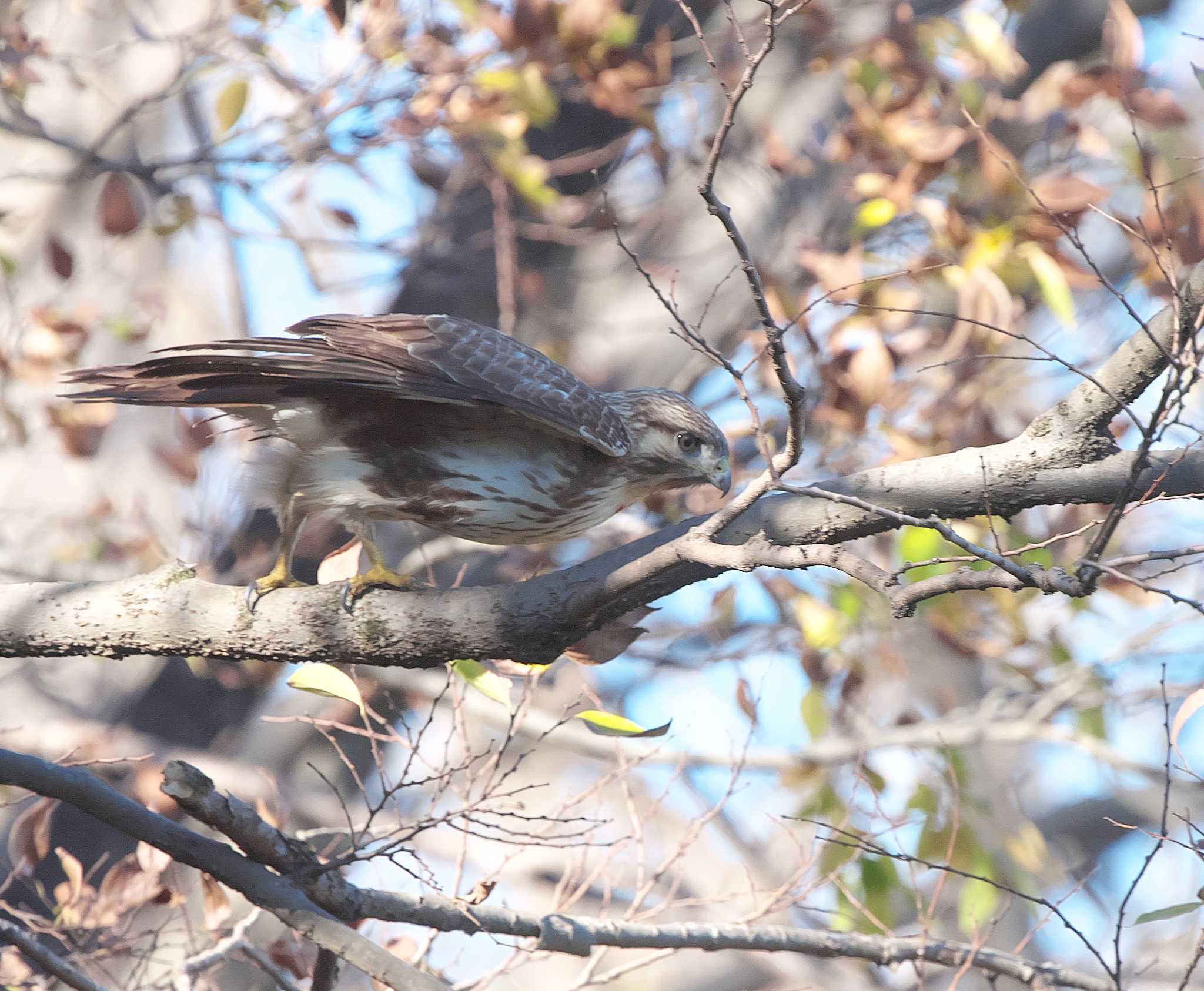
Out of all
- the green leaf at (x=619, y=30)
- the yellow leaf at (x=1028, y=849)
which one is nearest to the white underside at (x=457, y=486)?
the green leaf at (x=619, y=30)

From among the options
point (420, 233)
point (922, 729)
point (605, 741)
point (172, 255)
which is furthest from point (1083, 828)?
point (172, 255)

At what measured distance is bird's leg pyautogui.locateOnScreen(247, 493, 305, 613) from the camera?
116 inches

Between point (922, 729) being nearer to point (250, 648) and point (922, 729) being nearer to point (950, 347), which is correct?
point (950, 347)

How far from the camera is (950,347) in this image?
475cm

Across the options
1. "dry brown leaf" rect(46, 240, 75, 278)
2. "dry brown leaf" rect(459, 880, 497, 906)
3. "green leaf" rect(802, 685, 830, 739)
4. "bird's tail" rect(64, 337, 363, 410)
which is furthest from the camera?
"dry brown leaf" rect(46, 240, 75, 278)

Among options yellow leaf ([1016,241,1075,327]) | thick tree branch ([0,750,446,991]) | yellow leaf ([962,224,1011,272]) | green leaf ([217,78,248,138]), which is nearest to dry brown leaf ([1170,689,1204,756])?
thick tree branch ([0,750,446,991])

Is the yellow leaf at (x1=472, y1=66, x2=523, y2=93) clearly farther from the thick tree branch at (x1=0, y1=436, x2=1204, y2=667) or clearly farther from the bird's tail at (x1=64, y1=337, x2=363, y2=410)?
the thick tree branch at (x1=0, y1=436, x2=1204, y2=667)

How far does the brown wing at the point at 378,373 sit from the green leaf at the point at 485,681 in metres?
0.65

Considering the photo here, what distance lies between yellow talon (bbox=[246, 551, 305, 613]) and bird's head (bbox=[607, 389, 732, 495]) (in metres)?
1.08

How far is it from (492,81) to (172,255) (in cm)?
237

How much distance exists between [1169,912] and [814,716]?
236cm

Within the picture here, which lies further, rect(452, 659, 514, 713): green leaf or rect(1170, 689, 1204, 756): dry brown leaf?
rect(452, 659, 514, 713): green leaf

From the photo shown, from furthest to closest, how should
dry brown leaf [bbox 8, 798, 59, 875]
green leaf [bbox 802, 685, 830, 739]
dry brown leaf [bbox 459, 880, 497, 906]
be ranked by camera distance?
green leaf [bbox 802, 685, 830, 739], dry brown leaf [bbox 8, 798, 59, 875], dry brown leaf [bbox 459, 880, 497, 906]

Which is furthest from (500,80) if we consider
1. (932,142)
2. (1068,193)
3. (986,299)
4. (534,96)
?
(1068,193)
